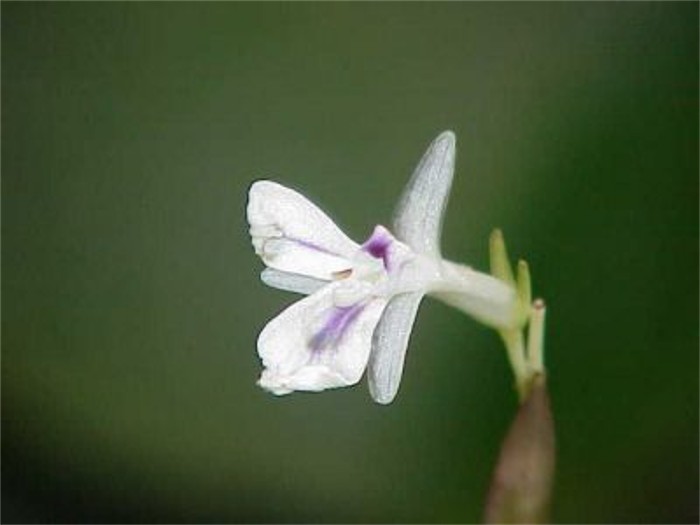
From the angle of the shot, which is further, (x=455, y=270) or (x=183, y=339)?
(x=183, y=339)

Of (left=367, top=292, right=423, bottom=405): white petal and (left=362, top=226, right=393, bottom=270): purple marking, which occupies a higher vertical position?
(left=362, top=226, right=393, bottom=270): purple marking

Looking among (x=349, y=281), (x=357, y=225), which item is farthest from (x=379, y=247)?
(x=357, y=225)

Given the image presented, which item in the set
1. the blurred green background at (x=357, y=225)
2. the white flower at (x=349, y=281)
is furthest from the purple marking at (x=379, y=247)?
the blurred green background at (x=357, y=225)

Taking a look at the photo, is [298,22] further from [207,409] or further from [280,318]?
[280,318]

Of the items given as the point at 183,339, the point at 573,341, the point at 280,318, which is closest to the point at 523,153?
the point at 573,341

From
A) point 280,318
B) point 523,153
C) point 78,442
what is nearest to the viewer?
point 280,318

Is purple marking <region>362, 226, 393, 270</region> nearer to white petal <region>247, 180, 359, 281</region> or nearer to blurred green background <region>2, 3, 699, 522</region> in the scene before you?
white petal <region>247, 180, 359, 281</region>

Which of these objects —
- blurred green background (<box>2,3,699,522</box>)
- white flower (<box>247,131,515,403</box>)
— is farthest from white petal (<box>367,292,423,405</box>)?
blurred green background (<box>2,3,699,522</box>)

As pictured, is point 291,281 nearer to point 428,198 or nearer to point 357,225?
point 428,198
